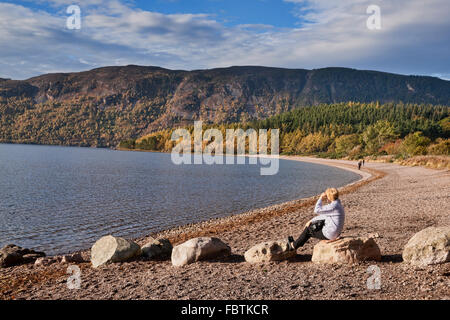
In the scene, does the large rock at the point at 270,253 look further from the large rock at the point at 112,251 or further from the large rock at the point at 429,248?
the large rock at the point at 112,251

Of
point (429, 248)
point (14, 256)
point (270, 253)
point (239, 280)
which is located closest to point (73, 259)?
point (14, 256)

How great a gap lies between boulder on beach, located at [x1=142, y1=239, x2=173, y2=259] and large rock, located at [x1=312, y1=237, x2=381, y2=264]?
5.51 m

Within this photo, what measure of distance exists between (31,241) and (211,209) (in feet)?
45.1

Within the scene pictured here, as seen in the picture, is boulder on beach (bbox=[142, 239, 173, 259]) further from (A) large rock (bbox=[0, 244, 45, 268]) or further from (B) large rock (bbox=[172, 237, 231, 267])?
(A) large rock (bbox=[0, 244, 45, 268])

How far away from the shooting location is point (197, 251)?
37.1ft

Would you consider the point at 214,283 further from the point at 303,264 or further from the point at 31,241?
the point at 31,241

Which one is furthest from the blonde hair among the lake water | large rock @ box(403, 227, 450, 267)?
the lake water

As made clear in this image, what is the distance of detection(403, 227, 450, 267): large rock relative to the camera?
9305mm

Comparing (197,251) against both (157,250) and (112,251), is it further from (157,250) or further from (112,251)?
(112,251)

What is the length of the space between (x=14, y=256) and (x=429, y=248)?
46.1 ft

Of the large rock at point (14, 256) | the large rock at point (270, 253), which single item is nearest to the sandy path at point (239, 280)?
the large rock at point (270, 253)

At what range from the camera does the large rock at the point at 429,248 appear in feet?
30.5

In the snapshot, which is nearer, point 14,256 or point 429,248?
point 429,248

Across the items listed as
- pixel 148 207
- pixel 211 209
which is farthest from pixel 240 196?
pixel 148 207
